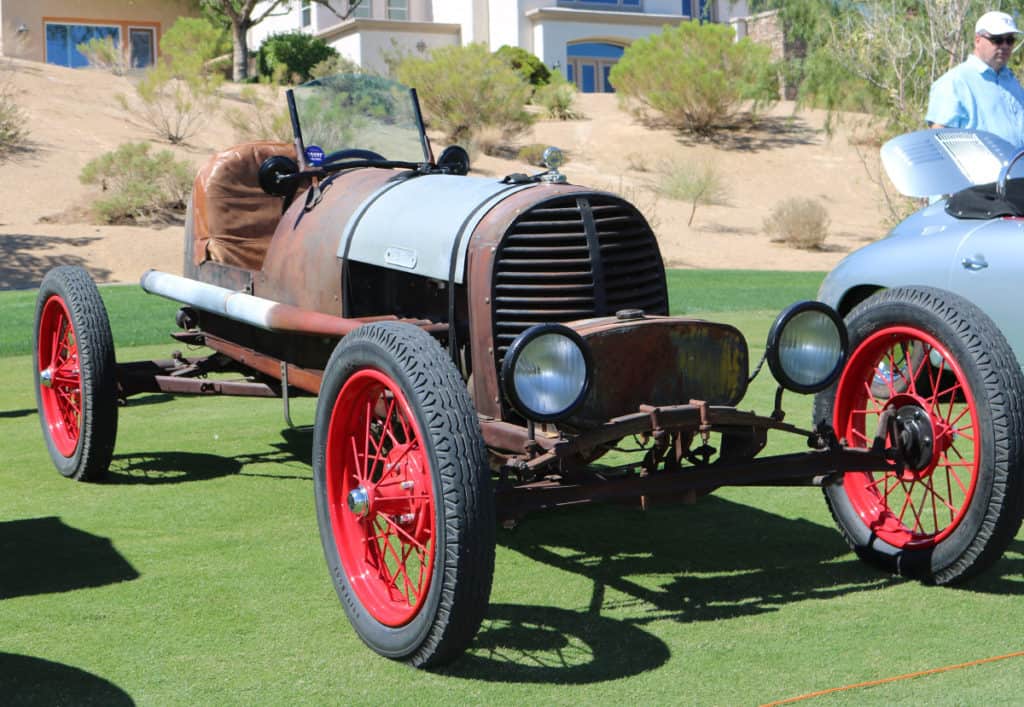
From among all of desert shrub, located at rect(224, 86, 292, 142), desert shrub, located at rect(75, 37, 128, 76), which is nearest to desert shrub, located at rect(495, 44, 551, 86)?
desert shrub, located at rect(224, 86, 292, 142)

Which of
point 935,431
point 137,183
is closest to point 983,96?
point 935,431

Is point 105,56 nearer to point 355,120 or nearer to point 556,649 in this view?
point 355,120

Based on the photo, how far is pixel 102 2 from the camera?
134 feet

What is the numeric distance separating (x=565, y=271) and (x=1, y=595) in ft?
7.24

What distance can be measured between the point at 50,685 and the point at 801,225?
23.7 meters

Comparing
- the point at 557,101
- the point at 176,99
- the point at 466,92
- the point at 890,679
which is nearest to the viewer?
the point at 890,679

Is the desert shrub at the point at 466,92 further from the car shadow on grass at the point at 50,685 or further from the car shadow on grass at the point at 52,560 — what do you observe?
the car shadow on grass at the point at 50,685

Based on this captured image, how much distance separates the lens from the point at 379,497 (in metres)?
3.99

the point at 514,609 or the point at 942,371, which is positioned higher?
the point at 942,371

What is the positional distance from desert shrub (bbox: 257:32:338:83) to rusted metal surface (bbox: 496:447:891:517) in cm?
3460

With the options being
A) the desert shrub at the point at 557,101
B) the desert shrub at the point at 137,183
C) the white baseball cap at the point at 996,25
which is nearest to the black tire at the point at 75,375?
the white baseball cap at the point at 996,25

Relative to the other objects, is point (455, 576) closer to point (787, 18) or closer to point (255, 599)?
point (255, 599)

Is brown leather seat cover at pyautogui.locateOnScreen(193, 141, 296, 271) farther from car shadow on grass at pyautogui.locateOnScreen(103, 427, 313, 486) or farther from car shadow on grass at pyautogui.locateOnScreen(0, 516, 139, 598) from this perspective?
car shadow on grass at pyautogui.locateOnScreen(0, 516, 139, 598)

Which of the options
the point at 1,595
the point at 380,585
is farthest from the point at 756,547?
the point at 1,595
